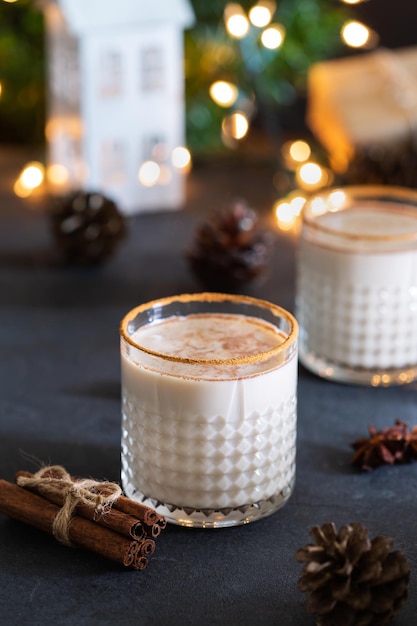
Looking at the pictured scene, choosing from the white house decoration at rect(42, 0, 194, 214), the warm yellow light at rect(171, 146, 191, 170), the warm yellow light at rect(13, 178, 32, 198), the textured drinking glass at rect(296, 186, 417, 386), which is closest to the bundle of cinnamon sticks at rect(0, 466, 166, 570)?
the textured drinking glass at rect(296, 186, 417, 386)

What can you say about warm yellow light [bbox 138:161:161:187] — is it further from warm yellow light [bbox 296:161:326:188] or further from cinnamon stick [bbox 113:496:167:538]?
cinnamon stick [bbox 113:496:167:538]

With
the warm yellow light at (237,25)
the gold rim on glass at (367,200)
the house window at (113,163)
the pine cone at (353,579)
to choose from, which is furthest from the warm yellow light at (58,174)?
the pine cone at (353,579)

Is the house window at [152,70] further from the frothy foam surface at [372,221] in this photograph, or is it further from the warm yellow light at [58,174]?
the frothy foam surface at [372,221]

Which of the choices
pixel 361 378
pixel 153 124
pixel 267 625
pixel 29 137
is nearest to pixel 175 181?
pixel 153 124

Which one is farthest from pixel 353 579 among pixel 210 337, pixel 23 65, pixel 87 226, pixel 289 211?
pixel 23 65

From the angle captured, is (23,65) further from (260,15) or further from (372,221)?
(372,221)

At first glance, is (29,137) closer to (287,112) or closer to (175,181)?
(175,181)
